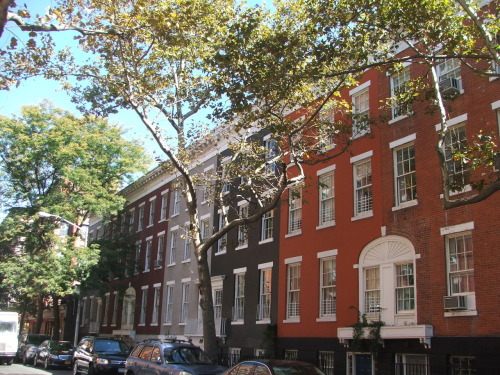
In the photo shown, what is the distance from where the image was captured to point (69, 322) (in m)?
52.6

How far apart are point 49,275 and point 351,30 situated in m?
25.0

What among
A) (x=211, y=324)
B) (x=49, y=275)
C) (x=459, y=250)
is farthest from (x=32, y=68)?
(x=49, y=275)

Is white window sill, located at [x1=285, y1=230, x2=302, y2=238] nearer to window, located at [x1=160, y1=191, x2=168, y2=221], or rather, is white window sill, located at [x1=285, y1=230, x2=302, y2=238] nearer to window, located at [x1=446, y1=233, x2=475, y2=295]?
window, located at [x1=446, y1=233, x2=475, y2=295]

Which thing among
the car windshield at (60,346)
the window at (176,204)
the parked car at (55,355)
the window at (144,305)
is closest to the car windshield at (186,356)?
the parked car at (55,355)

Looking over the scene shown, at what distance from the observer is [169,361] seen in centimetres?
1479

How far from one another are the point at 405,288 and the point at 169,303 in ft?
64.8

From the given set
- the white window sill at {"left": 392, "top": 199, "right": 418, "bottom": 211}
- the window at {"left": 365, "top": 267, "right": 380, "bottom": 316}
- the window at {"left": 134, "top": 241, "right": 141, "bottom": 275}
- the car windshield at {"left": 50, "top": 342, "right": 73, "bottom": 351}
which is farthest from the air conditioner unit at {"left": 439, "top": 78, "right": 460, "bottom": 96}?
the window at {"left": 134, "top": 241, "right": 141, "bottom": 275}

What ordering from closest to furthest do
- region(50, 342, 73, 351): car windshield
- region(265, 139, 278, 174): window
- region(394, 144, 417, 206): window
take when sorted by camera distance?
region(265, 139, 278, 174): window
region(394, 144, 417, 206): window
region(50, 342, 73, 351): car windshield

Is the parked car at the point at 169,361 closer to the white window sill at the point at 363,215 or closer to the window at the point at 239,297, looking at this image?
the white window sill at the point at 363,215

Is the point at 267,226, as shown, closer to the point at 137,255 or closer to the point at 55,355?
the point at 55,355

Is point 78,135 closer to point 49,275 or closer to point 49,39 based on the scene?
point 49,275

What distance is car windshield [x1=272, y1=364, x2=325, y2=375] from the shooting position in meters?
10.8

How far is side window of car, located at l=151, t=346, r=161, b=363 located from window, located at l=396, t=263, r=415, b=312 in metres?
7.71

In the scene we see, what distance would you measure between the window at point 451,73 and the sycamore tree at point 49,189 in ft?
69.7
